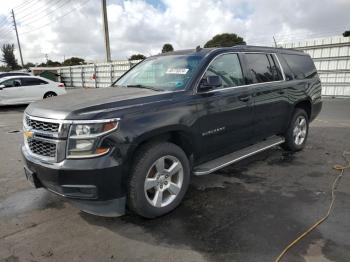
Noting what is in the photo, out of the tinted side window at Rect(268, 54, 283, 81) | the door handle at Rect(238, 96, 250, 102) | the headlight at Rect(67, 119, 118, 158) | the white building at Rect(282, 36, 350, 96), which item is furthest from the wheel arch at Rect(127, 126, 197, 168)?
the white building at Rect(282, 36, 350, 96)

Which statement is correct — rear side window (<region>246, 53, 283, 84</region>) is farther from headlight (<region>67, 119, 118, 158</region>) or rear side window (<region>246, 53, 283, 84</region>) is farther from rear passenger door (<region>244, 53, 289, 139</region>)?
headlight (<region>67, 119, 118, 158</region>)

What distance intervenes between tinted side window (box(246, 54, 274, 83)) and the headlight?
2734mm

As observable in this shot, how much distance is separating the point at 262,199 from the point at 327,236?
101cm

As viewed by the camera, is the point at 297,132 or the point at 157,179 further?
the point at 297,132

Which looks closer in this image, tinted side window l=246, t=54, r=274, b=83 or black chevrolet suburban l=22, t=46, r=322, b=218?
black chevrolet suburban l=22, t=46, r=322, b=218

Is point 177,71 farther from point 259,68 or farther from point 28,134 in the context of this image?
point 28,134

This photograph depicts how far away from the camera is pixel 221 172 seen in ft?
17.1

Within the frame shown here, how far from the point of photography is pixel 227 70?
457 centimetres

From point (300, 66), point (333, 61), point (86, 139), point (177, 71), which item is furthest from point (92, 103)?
point (333, 61)

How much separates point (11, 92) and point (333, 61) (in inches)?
578

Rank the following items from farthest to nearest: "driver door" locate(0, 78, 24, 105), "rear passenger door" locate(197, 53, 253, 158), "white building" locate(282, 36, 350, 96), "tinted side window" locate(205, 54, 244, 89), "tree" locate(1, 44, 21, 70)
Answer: "tree" locate(1, 44, 21, 70) → "driver door" locate(0, 78, 24, 105) → "white building" locate(282, 36, 350, 96) → "tinted side window" locate(205, 54, 244, 89) → "rear passenger door" locate(197, 53, 253, 158)

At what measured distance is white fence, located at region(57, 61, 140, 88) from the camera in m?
23.3

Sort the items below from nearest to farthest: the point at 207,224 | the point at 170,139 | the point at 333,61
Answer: the point at 207,224
the point at 170,139
the point at 333,61

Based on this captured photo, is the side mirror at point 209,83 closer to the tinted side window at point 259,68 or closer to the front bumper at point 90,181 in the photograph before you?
the tinted side window at point 259,68
